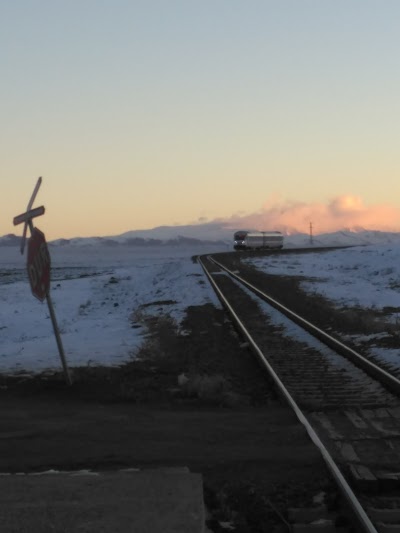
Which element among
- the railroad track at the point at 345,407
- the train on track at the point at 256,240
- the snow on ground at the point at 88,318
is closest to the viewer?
the railroad track at the point at 345,407

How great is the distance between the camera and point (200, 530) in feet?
13.0

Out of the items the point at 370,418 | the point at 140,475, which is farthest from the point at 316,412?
the point at 140,475

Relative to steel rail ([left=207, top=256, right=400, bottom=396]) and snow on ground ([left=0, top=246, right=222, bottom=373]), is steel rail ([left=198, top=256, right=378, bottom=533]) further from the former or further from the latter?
snow on ground ([left=0, top=246, right=222, bottom=373])

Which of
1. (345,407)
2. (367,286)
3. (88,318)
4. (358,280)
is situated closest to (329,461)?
(345,407)

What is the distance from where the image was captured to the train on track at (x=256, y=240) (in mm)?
81938

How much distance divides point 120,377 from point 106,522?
250 inches

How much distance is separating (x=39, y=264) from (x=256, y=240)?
243ft

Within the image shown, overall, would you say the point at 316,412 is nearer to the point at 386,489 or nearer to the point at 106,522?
the point at 386,489

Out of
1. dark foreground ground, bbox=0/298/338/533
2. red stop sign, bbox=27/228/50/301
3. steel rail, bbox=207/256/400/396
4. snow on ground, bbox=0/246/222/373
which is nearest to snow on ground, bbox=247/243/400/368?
steel rail, bbox=207/256/400/396

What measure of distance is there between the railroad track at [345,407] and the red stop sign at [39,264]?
3.50 metres

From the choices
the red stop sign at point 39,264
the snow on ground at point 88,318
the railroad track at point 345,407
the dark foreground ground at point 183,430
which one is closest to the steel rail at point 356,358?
the railroad track at point 345,407

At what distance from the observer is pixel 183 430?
7270mm

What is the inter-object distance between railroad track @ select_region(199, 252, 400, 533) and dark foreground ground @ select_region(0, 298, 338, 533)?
241mm

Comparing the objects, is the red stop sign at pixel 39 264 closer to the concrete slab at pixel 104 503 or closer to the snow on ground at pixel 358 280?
the concrete slab at pixel 104 503
